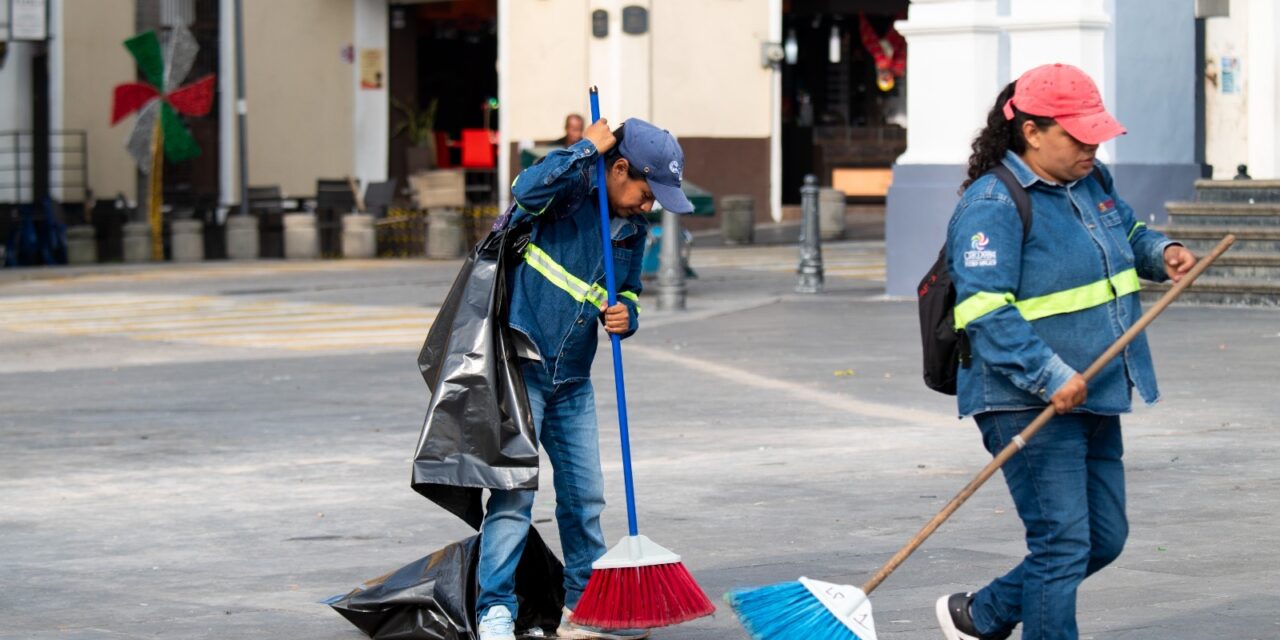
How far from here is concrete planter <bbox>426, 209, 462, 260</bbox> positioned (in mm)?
29344

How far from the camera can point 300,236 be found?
30.1m

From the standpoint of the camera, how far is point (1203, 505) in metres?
8.54

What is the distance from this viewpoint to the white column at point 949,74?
18.4 m

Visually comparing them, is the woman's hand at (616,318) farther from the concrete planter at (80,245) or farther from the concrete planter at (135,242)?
the concrete planter at (135,242)

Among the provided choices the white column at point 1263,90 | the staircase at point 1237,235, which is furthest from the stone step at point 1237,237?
the white column at point 1263,90

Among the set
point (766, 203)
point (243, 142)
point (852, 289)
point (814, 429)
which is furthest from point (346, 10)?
point (814, 429)

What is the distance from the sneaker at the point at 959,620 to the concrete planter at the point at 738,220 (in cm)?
2366

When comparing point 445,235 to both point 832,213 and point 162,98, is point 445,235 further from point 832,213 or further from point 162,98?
point 832,213

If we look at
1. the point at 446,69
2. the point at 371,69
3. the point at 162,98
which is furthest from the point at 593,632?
the point at 446,69

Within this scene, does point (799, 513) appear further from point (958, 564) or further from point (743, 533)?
point (958, 564)

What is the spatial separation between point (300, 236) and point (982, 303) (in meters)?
25.3

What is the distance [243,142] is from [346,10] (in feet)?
16.1

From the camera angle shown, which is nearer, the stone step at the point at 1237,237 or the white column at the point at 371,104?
the stone step at the point at 1237,237

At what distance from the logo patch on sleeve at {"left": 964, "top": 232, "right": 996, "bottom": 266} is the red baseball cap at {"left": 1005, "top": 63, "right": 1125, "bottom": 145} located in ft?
1.21
